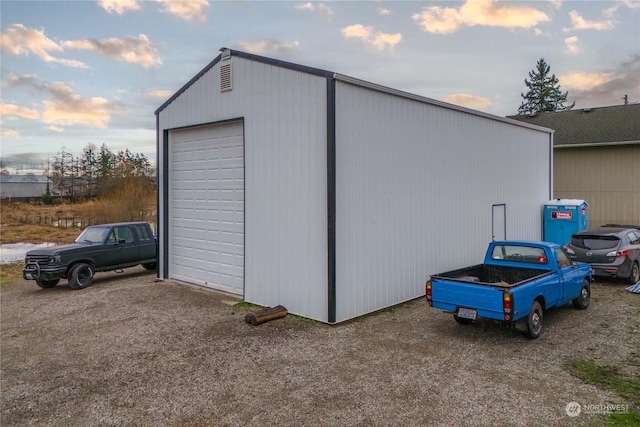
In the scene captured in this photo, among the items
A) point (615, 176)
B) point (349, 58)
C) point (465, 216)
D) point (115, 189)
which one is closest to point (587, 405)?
point (465, 216)

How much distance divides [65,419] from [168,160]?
8.47 metres

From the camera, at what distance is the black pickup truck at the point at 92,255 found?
1119 centimetres

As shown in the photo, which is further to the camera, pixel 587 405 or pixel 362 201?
pixel 362 201

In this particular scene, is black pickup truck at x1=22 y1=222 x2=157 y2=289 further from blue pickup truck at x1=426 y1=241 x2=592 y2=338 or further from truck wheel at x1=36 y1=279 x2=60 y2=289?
blue pickup truck at x1=426 y1=241 x2=592 y2=338

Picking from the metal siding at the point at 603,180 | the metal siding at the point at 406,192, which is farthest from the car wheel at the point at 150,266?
the metal siding at the point at 603,180

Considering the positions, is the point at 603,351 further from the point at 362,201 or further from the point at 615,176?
the point at 615,176

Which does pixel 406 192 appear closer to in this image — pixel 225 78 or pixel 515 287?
pixel 515 287

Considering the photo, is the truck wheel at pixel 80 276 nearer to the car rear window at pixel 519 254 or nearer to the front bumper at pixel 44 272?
the front bumper at pixel 44 272

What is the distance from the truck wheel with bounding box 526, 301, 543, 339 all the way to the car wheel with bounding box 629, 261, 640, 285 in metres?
5.78

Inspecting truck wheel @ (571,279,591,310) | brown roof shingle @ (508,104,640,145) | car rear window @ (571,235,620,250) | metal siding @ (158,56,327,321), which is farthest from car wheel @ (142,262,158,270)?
brown roof shingle @ (508,104,640,145)

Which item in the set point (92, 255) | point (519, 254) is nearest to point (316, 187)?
point (519, 254)

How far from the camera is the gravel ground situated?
475cm

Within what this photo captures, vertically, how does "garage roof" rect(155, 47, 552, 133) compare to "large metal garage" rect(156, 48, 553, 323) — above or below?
above

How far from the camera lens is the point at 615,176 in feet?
60.0
